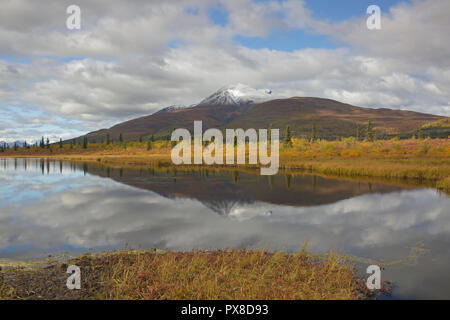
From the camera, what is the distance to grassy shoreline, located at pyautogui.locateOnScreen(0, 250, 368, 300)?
8.75m

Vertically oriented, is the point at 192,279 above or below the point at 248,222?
above

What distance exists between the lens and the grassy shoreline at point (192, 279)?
875 centimetres

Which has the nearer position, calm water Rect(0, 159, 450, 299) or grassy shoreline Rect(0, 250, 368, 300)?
grassy shoreline Rect(0, 250, 368, 300)

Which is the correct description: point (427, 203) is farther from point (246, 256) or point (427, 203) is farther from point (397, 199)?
point (246, 256)

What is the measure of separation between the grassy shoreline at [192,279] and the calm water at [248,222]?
2.59m

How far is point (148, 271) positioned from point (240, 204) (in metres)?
18.3

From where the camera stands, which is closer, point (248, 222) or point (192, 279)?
point (192, 279)

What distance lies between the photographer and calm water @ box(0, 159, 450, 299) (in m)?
14.8

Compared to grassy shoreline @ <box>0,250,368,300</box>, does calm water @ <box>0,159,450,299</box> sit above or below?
below

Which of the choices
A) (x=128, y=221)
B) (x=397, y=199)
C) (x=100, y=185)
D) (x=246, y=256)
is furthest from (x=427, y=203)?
(x=100, y=185)

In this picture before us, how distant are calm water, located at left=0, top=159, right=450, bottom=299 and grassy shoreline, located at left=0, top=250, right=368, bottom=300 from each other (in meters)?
2.59

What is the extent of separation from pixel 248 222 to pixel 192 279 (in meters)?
11.8

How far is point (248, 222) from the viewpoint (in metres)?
21.3
